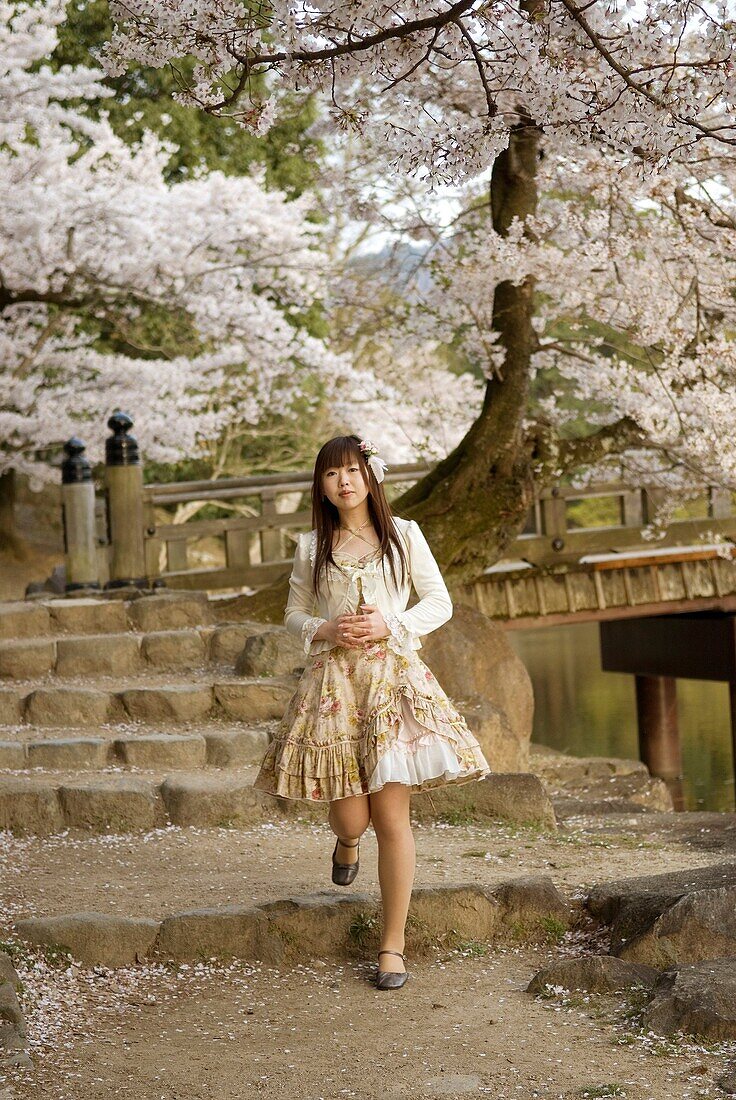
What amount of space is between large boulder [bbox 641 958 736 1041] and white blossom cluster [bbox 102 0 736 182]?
233 cm

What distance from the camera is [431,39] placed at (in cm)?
343

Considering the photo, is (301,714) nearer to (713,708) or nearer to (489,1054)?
(489,1054)

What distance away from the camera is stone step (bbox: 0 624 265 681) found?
25.8ft

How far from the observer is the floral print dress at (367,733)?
3656 mm

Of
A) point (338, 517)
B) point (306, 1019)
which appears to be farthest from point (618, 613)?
point (306, 1019)

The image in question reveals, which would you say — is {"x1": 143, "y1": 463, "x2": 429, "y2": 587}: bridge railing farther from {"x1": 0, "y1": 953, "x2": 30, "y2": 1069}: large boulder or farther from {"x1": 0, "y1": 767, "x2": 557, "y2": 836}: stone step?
{"x1": 0, "y1": 953, "x2": 30, "y2": 1069}: large boulder

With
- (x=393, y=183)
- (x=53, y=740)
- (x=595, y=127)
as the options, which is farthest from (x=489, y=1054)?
(x=393, y=183)

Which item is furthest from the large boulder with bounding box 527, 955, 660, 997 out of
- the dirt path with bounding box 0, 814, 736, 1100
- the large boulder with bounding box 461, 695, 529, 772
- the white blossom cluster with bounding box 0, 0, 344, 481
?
the white blossom cluster with bounding box 0, 0, 344, 481

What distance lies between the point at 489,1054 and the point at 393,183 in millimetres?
6826

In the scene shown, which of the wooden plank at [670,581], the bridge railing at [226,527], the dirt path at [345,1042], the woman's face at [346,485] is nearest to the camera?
the dirt path at [345,1042]

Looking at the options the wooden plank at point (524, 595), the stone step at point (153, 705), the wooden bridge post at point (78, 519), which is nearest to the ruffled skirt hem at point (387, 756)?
the stone step at point (153, 705)

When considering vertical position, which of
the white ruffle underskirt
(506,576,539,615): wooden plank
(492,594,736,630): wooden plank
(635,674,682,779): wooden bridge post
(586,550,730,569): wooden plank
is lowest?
(635,674,682,779): wooden bridge post

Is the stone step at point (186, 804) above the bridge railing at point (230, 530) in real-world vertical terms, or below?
below

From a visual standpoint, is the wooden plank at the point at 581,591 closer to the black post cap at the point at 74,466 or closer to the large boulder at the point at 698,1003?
the black post cap at the point at 74,466
